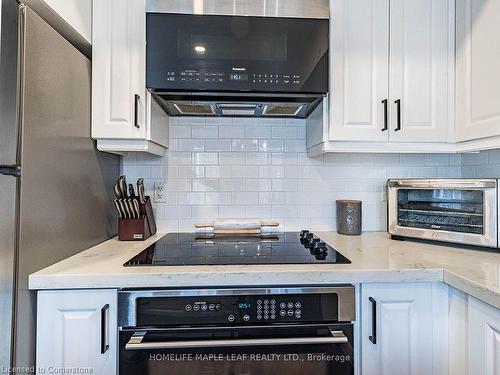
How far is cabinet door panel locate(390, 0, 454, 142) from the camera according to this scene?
1418 mm

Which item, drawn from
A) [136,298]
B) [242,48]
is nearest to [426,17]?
[242,48]

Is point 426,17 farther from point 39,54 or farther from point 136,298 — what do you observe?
point 136,298

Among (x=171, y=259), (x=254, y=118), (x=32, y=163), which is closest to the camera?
(x=32, y=163)

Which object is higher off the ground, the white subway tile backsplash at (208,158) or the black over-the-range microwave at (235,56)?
the black over-the-range microwave at (235,56)

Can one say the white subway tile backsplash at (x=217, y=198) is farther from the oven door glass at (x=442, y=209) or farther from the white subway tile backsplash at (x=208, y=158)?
the oven door glass at (x=442, y=209)

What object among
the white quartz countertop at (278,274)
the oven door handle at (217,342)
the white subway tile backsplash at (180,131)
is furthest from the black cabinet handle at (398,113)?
the white subway tile backsplash at (180,131)

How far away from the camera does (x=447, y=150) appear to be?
1.47 metres

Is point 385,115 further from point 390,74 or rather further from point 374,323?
point 374,323

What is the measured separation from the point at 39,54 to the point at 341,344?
4.40 ft

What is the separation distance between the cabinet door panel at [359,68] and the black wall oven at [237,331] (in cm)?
75

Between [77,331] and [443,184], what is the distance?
60.2 inches

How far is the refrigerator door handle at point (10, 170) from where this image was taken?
85cm

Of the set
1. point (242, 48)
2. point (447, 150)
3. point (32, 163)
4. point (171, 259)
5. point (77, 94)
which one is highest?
point (242, 48)

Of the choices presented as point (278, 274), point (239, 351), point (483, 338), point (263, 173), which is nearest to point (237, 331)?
point (239, 351)
